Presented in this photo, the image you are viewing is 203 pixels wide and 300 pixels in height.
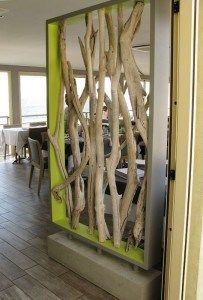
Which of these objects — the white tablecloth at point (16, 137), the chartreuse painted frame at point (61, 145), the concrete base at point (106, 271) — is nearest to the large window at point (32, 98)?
the white tablecloth at point (16, 137)

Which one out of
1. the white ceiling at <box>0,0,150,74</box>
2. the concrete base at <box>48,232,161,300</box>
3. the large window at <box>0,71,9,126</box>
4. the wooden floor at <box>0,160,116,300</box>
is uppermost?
the white ceiling at <box>0,0,150,74</box>

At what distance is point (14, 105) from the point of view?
8.51 meters

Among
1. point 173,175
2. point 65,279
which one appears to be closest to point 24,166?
point 65,279

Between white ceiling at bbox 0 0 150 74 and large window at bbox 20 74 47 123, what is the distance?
6.49ft

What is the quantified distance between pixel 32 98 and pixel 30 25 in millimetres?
5348

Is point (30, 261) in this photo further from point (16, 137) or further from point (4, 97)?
point (4, 97)

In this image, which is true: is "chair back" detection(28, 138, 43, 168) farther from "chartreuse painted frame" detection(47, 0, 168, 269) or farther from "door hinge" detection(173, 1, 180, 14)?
"door hinge" detection(173, 1, 180, 14)

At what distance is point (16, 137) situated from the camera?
660cm

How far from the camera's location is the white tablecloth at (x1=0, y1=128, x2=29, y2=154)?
21.4ft

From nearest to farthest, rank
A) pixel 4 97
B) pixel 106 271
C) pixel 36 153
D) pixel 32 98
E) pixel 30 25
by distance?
pixel 106 271
pixel 30 25
pixel 36 153
pixel 4 97
pixel 32 98

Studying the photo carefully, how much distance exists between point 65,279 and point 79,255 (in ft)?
0.73

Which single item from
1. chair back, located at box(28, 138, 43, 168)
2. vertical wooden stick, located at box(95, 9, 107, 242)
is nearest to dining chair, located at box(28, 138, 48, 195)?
chair back, located at box(28, 138, 43, 168)

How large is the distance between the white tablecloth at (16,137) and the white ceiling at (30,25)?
163cm

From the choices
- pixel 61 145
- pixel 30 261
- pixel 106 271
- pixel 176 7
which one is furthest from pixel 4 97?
pixel 176 7
